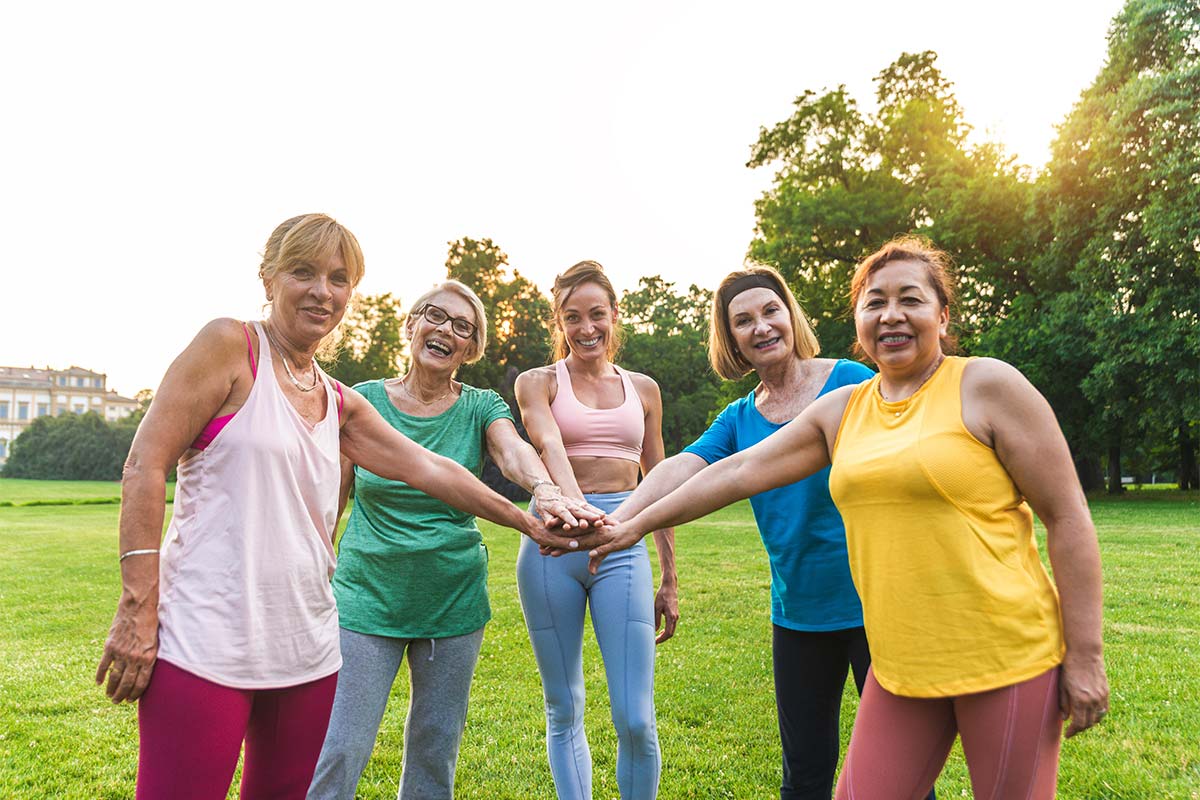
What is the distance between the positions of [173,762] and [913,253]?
8.51 ft

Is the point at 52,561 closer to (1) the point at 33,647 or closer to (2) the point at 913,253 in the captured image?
(1) the point at 33,647

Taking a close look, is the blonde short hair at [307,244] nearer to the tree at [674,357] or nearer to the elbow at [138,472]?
the elbow at [138,472]

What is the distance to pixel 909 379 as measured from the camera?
2.62 metres

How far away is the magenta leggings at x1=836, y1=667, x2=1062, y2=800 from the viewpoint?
227 cm

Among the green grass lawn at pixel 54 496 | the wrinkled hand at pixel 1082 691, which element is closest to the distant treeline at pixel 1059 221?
the wrinkled hand at pixel 1082 691

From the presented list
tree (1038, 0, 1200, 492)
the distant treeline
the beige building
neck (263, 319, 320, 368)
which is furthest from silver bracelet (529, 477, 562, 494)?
the beige building

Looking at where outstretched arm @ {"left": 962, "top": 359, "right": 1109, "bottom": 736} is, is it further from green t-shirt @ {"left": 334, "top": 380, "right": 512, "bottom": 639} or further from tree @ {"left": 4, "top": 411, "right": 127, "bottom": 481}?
tree @ {"left": 4, "top": 411, "right": 127, "bottom": 481}

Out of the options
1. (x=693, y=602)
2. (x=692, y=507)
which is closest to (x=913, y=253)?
(x=692, y=507)

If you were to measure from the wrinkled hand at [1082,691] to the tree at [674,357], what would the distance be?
1714 inches

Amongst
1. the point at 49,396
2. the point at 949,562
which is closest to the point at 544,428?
the point at 949,562

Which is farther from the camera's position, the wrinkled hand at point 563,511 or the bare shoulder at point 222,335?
the wrinkled hand at point 563,511

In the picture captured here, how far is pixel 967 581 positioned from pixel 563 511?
1.72m

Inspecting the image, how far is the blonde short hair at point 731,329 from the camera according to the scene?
365 cm

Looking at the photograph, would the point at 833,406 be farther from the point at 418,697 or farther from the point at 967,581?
the point at 418,697
